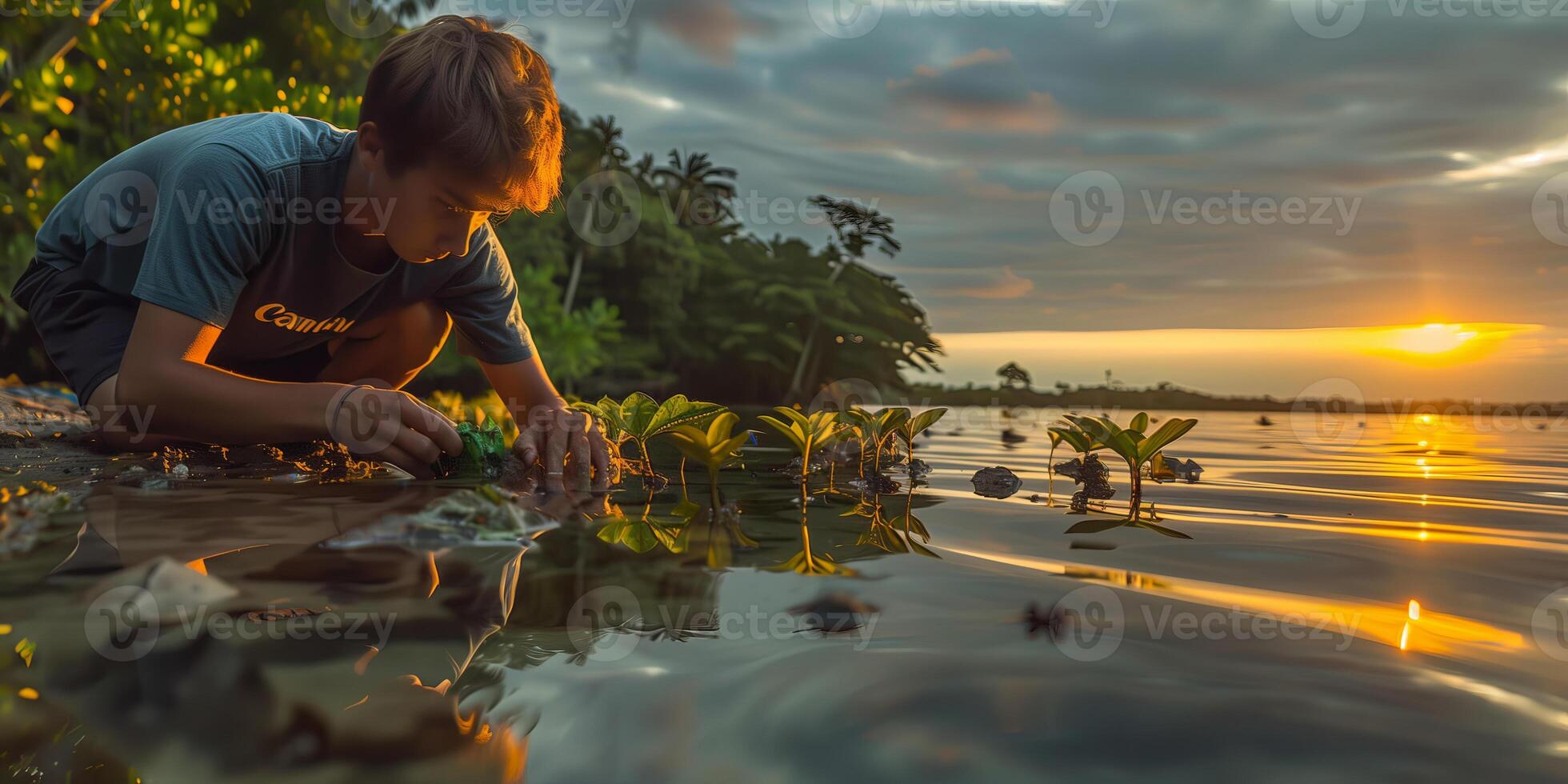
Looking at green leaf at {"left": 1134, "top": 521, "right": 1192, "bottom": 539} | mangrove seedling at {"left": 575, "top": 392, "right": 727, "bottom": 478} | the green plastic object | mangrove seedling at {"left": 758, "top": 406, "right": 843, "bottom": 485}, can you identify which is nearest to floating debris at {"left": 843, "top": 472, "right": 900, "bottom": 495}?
mangrove seedling at {"left": 758, "top": 406, "right": 843, "bottom": 485}

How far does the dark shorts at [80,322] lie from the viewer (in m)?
3.04

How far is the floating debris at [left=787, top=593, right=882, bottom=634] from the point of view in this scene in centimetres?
118

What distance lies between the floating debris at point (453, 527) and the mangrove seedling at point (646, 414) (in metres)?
0.89

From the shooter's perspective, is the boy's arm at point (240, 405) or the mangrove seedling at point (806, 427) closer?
the boy's arm at point (240, 405)

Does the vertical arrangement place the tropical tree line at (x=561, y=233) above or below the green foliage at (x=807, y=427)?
above

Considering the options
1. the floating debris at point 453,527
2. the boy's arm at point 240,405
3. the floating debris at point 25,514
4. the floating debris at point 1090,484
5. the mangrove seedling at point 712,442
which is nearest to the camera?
the floating debris at point 25,514

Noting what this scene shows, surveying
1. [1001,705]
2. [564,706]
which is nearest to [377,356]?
[564,706]

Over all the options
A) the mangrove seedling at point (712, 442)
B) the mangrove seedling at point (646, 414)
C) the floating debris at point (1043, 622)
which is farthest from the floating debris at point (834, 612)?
the mangrove seedling at point (646, 414)

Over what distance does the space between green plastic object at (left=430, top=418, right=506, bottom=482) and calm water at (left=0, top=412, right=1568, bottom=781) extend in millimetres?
1119

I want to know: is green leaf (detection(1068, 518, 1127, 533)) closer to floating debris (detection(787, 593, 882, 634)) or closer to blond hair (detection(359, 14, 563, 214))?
floating debris (detection(787, 593, 882, 634))

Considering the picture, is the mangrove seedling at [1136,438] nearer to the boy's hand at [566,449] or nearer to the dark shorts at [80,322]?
the boy's hand at [566,449]

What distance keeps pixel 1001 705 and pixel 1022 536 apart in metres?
1.22

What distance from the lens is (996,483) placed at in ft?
10.4

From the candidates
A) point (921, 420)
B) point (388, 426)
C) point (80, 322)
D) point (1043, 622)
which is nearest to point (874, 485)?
point (921, 420)
